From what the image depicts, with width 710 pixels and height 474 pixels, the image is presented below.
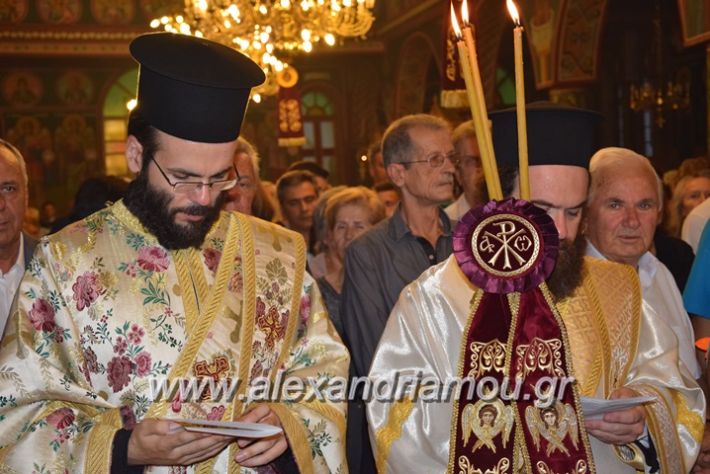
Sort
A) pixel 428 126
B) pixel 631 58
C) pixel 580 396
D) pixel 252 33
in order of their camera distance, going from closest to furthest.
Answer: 1. pixel 580 396
2. pixel 428 126
3. pixel 252 33
4. pixel 631 58

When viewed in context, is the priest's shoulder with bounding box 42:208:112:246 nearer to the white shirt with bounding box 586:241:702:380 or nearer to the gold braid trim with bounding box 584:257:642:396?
the gold braid trim with bounding box 584:257:642:396

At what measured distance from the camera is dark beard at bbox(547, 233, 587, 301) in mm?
2672

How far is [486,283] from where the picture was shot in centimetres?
241

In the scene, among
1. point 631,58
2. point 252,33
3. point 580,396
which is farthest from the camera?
point 631,58

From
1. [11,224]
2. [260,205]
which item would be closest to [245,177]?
[260,205]

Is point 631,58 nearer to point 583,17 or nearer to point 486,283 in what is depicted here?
point 583,17

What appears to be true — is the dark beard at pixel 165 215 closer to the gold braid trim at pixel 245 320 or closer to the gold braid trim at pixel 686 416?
the gold braid trim at pixel 245 320

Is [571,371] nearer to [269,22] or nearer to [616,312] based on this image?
[616,312]

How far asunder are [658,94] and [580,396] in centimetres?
1101

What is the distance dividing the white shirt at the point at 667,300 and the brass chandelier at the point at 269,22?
23.8 feet

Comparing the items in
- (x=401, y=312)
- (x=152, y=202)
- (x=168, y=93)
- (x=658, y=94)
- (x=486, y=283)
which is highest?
(x=168, y=93)

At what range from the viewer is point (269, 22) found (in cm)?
1073

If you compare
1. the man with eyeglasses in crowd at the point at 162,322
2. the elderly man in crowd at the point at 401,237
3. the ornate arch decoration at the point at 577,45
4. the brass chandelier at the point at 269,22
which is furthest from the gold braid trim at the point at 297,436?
the ornate arch decoration at the point at 577,45

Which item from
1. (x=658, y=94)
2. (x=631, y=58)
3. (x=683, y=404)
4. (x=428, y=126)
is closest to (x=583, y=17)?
(x=658, y=94)
